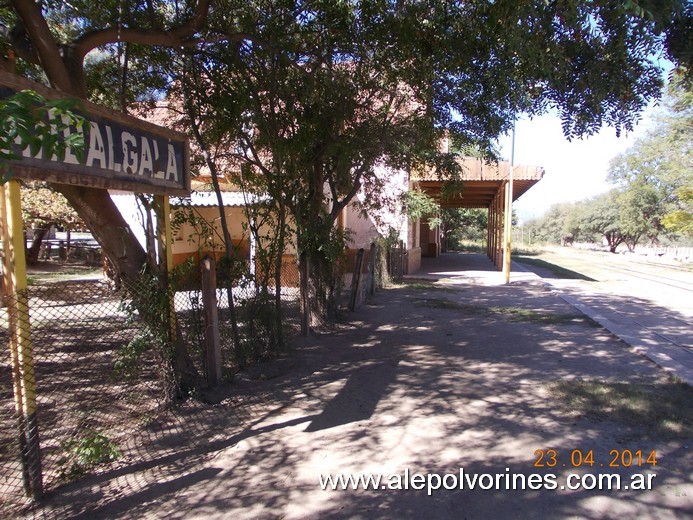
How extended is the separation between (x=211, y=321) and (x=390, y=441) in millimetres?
2158

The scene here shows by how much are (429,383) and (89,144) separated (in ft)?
13.3

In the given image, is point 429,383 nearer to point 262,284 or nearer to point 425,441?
point 425,441

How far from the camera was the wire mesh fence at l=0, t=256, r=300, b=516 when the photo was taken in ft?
10.1

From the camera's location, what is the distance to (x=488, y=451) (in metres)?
3.70

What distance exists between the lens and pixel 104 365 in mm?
6012

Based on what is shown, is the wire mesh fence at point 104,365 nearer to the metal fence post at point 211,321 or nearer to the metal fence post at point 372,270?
the metal fence post at point 211,321

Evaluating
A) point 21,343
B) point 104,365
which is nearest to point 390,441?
point 21,343

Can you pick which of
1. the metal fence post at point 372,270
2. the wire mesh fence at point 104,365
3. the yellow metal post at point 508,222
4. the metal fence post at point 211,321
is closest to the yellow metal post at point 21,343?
the wire mesh fence at point 104,365

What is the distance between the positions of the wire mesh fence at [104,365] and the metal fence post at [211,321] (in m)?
0.08

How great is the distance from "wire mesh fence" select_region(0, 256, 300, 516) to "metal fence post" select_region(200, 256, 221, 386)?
0.08 metres

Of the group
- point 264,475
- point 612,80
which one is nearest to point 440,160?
point 612,80

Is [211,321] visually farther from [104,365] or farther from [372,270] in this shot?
[372,270]

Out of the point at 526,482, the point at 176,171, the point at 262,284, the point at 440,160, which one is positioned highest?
the point at 440,160

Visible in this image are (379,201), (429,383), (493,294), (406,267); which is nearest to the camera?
(429,383)
